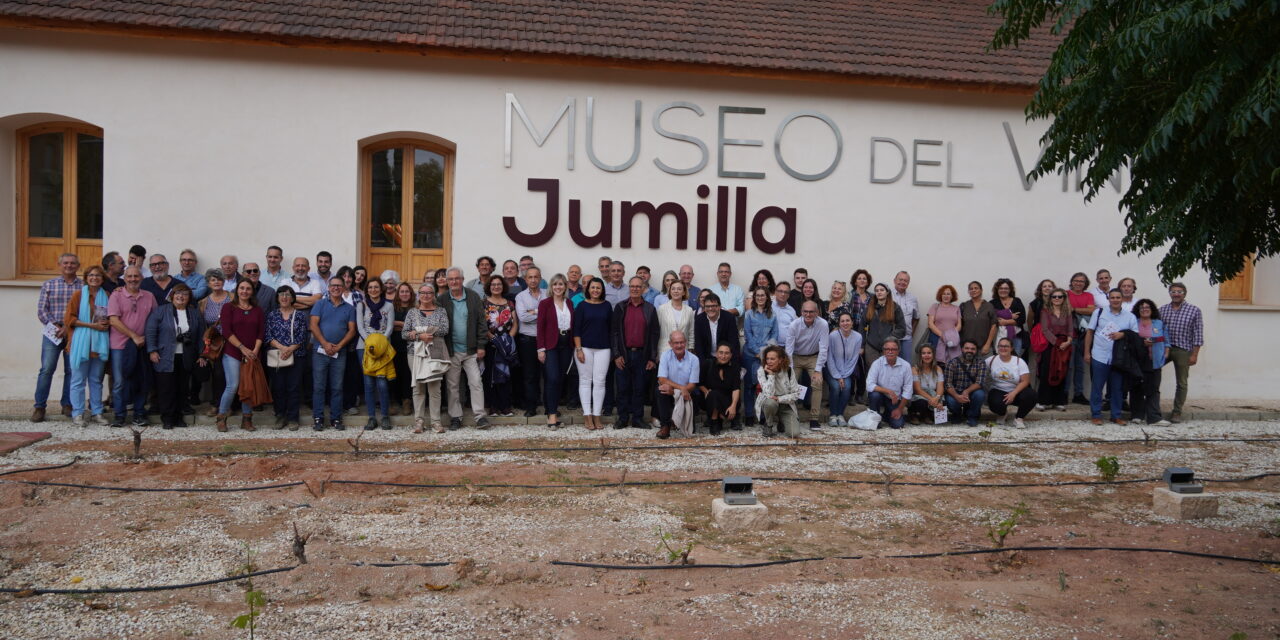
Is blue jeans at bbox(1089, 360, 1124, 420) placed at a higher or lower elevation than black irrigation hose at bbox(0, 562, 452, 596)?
higher

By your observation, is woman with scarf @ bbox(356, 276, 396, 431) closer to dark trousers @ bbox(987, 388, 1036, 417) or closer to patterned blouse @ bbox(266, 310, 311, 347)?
patterned blouse @ bbox(266, 310, 311, 347)

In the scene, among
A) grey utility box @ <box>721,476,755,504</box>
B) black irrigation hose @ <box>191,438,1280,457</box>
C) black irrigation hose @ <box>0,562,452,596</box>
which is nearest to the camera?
black irrigation hose @ <box>0,562,452,596</box>

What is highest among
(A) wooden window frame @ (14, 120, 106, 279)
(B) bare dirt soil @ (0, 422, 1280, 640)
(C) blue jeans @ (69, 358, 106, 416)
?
(A) wooden window frame @ (14, 120, 106, 279)

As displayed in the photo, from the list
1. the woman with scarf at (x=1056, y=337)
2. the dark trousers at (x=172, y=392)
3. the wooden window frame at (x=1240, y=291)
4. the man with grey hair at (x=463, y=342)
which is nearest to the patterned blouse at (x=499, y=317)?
the man with grey hair at (x=463, y=342)

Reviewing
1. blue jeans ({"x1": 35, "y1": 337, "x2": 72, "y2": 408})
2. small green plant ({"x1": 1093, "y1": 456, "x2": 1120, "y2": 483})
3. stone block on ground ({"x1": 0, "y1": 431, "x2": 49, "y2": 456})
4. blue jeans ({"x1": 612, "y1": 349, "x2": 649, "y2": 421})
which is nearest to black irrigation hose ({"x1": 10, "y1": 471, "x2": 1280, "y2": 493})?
small green plant ({"x1": 1093, "y1": 456, "x2": 1120, "y2": 483})

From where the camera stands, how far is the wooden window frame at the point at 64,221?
11.5m

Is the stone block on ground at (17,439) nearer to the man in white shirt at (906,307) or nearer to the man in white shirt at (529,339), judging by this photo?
the man in white shirt at (529,339)

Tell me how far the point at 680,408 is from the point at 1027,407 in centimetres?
446

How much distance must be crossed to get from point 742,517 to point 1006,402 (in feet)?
19.5

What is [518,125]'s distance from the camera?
1170 cm

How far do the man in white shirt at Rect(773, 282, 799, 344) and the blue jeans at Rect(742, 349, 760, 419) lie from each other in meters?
0.42

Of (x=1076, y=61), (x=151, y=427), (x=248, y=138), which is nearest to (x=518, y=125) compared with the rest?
(x=248, y=138)

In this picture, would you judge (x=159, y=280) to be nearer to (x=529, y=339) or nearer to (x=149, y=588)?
(x=529, y=339)

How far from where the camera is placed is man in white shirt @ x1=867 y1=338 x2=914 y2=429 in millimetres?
10609
